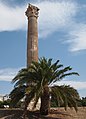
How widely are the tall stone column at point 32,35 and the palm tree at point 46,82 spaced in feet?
18.5

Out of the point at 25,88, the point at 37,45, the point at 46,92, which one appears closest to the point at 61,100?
the point at 46,92

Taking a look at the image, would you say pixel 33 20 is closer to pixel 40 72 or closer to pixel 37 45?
pixel 37 45

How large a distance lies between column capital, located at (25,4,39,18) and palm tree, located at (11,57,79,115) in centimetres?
818

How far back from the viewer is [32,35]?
31.1 m

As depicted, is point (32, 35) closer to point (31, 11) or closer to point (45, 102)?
point (31, 11)

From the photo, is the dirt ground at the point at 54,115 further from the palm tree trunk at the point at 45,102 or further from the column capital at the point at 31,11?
the column capital at the point at 31,11

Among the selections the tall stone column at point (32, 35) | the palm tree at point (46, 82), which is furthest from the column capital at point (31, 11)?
the palm tree at point (46, 82)

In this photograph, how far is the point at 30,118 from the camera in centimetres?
2328

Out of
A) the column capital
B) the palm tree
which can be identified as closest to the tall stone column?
the column capital

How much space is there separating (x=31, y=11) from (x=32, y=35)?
8.61 feet

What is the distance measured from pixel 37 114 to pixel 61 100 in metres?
2.79

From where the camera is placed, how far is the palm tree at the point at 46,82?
912 inches

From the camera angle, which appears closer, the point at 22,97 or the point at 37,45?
the point at 22,97

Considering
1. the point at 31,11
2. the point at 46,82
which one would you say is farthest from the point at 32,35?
the point at 46,82
